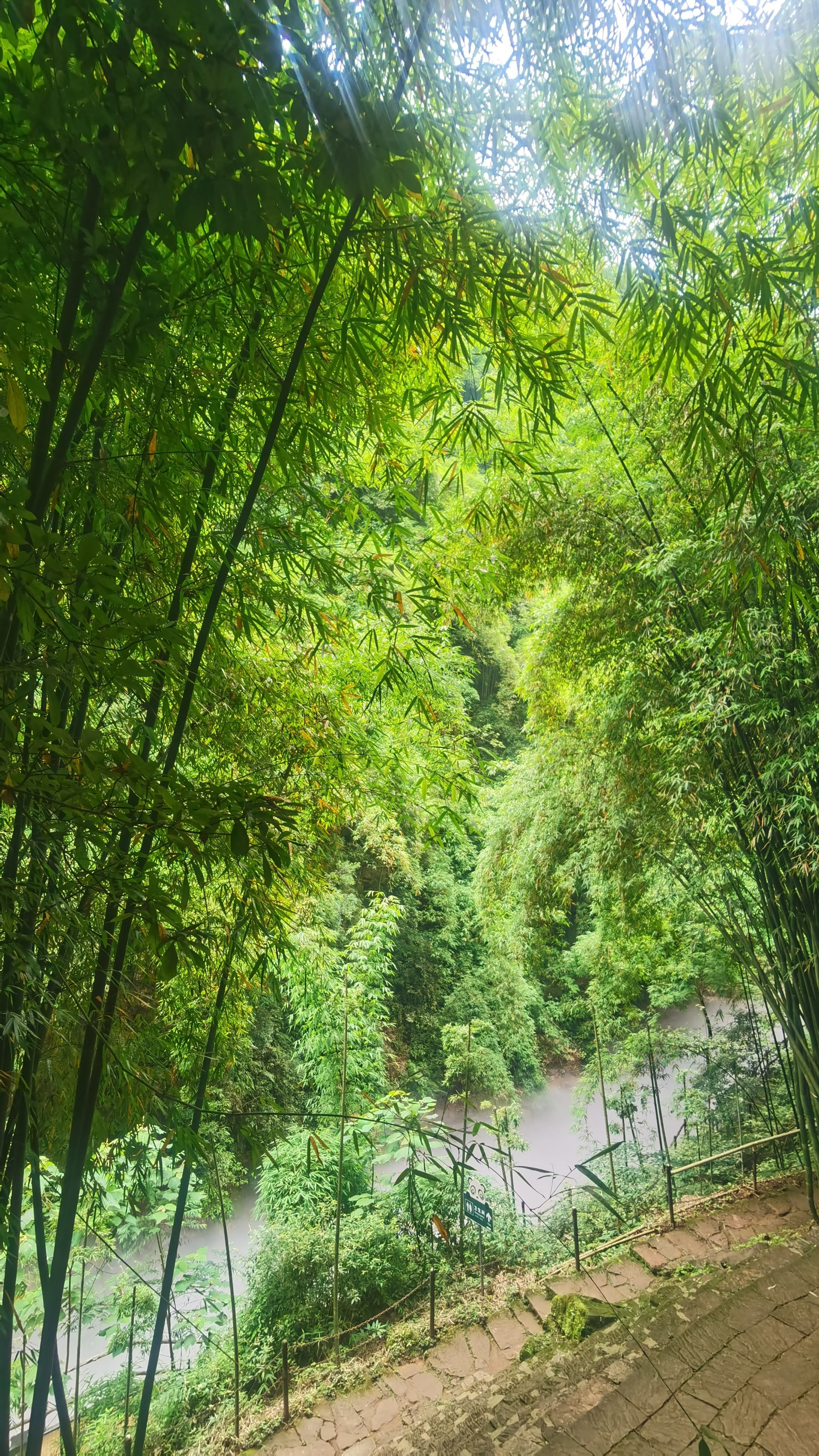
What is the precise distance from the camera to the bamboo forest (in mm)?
800

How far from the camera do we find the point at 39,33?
114cm

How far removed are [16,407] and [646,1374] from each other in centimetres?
265

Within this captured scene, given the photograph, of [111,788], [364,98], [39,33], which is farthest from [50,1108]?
[39,33]

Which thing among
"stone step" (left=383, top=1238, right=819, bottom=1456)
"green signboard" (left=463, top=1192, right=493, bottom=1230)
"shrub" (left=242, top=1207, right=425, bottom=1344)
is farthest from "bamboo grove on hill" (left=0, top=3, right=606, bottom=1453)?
"shrub" (left=242, top=1207, right=425, bottom=1344)

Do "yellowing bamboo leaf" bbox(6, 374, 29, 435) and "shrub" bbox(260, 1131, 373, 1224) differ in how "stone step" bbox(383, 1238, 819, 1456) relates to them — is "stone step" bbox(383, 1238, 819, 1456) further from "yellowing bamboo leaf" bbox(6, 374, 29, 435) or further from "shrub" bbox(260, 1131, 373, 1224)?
"yellowing bamboo leaf" bbox(6, 374, 29, 435)

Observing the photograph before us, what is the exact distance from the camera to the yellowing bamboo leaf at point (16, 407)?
2.06 feet

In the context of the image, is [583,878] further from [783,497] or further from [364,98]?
[364,98]

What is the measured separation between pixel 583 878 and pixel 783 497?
333 cm

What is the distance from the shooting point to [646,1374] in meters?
1.98

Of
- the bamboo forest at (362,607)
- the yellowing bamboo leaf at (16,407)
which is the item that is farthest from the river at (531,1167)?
the yellowing bamboo leaf at (16,407)

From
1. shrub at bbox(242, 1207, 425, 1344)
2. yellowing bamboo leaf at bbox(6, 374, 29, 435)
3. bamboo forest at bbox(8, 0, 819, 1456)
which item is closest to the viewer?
yellowing bamboo leaf at bbox(6, 374, 29, 435)

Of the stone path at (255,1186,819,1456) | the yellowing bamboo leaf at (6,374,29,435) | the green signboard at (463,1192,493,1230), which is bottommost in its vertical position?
the stone path at (255,1186,819,1456)

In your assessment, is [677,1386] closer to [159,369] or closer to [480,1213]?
[480,1213]

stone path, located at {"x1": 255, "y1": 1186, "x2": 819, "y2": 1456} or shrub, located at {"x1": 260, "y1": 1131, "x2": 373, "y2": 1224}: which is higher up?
shrub, located at {"x1": 260, "y1": 1131, "x2": 373, "y2": 1224}
